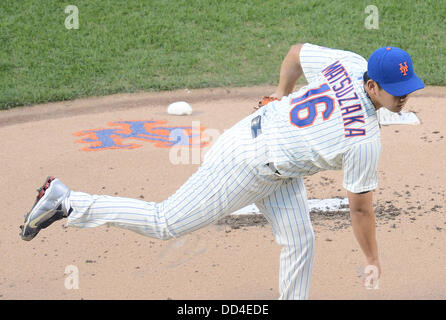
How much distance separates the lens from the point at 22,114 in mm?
8477

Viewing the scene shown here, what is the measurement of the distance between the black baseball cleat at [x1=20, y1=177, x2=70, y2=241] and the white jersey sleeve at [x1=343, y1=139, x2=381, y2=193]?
1566 mm

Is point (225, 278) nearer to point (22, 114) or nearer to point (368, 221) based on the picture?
point (368, 221)

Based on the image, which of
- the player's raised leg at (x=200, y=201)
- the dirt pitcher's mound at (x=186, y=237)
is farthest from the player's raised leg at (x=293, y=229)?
the dirt pitcher's mound at (x=186, y=237)

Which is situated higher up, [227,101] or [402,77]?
[227,101]

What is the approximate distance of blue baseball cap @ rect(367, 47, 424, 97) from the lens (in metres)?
3.31

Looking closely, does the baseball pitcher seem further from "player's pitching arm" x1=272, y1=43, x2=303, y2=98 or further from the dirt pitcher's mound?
the dirt pitcher's mound

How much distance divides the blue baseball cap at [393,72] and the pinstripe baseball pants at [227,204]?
70cm

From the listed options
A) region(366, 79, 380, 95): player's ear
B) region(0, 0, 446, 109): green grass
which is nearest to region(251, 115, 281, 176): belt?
region(366, 79, 380, 95): player's ear

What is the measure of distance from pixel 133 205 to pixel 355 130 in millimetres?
1277

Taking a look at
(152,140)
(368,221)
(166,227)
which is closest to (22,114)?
(152,140)

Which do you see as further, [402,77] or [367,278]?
[367,278]

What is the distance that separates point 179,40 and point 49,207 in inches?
259

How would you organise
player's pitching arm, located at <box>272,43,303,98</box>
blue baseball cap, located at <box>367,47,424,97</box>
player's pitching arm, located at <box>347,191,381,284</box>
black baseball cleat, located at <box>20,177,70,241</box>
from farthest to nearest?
player's pitching arm, located at <box>272,43,303,98</box>
black baseball cleat, located at <box>20,177,70,241</box>
player's pitching arm, located at <box>347,191,381,284</box>
blue baseball cap, located at <box>367,47,424,97</box>
